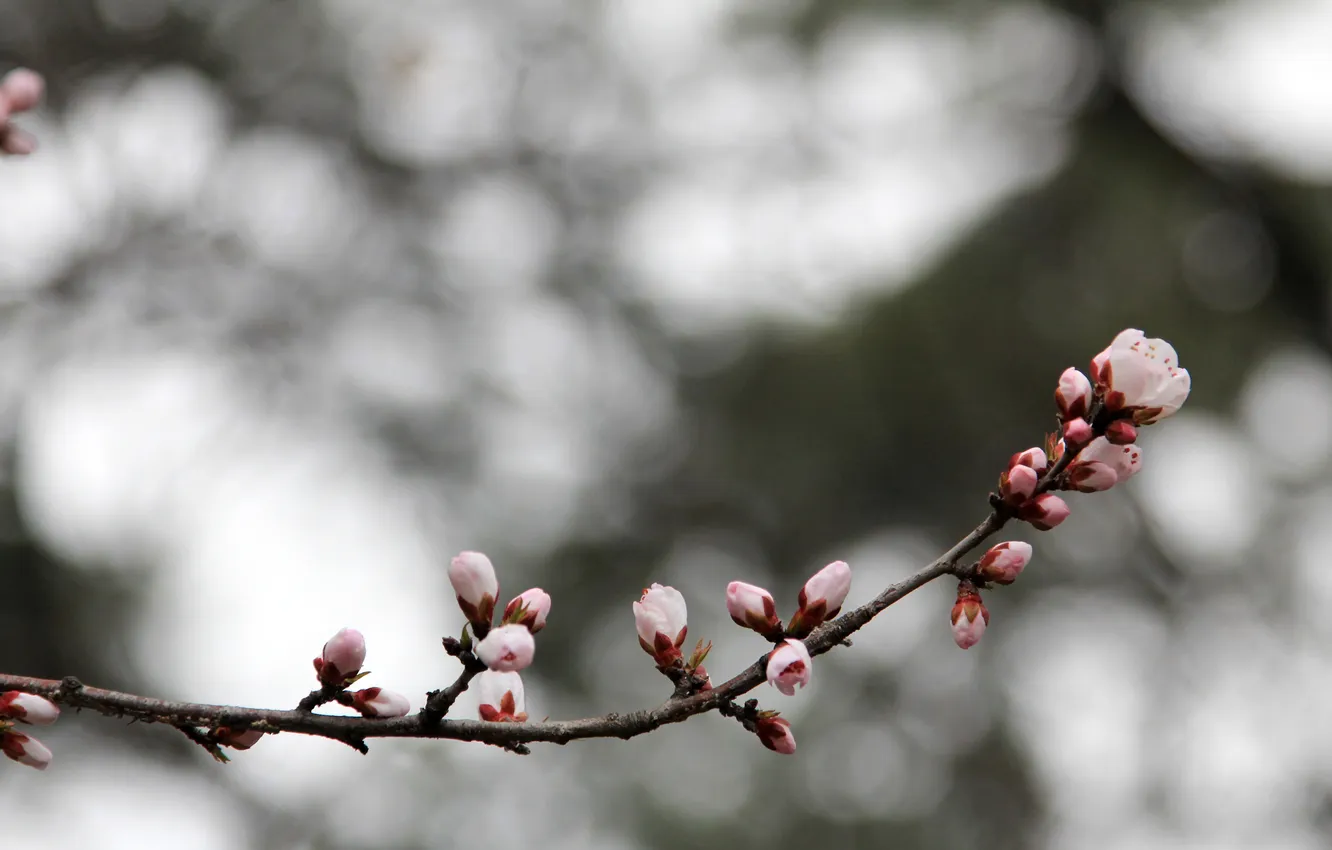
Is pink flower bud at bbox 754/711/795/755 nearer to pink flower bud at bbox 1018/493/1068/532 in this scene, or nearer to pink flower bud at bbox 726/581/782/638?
pink flower bud at bbox 726/581/782/638

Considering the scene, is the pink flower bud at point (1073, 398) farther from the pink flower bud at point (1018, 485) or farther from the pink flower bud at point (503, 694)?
the pink flower bud at point (503, 694)

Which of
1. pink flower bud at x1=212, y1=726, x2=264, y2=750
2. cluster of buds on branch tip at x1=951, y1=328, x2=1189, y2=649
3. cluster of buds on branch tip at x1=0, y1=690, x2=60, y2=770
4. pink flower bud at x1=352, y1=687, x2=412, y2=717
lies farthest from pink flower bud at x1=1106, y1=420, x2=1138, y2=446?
cluster of buds on branch tip at x1=0, y1=690, x2=60, y2=770

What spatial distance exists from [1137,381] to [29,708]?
0.96m

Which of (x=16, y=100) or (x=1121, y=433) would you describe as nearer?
(x=1121, y=433)

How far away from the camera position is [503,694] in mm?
1137

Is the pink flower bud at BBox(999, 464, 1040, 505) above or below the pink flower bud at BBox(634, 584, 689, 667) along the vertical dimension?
above

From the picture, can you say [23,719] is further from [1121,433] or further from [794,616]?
[1121,433]

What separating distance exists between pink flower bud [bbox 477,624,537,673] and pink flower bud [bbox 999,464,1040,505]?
1.38 feet

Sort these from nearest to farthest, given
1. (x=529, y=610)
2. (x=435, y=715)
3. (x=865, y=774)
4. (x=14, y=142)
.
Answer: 1. (x=435, y=715)
2. (x=529, y=610)
3. (x=14, y=142)
4. (x=865, y=774)

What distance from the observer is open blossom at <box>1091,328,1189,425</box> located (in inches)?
41.7

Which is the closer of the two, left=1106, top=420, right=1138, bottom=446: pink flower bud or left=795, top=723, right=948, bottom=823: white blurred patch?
left=1106, top=420, right=1138, bottom=446: pink flower bud

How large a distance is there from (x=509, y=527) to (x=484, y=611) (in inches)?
134

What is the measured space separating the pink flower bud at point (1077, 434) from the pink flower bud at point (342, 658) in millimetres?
637

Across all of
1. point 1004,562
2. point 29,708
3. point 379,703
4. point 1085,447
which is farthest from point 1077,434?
point 29,708
